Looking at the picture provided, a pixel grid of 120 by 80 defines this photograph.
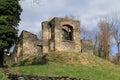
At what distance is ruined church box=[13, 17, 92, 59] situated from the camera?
36.5 metres

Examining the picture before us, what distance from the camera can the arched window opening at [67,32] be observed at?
38188 mm

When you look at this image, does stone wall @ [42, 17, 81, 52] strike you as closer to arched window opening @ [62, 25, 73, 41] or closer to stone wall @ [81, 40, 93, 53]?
arched window opening @ [62, 25, 73, 41]

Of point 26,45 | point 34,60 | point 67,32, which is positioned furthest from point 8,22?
point 67,32

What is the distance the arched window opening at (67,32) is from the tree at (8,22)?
12302 mm

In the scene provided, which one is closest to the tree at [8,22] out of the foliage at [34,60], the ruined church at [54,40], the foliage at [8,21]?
the foliage at [8,21]

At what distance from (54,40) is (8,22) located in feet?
37.3

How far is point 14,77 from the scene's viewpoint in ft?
61.9

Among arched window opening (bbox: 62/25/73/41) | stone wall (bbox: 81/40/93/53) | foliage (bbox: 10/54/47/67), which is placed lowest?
foliage (bbox: 10/54/47/67)

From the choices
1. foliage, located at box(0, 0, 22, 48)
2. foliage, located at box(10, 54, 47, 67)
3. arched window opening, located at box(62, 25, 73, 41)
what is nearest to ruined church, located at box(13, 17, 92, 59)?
arched window opening, located at box(62, 25, 73, 41)

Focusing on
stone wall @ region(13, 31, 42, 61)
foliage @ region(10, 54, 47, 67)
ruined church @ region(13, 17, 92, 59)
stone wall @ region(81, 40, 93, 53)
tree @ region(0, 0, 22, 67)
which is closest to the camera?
tree @ region(0, 0, 22, 67)

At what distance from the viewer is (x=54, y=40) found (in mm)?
36562

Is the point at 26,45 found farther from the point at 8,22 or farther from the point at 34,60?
the point at 8,22

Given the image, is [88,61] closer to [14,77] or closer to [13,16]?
[13,16]

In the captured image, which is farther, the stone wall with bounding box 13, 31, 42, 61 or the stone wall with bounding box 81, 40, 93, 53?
the stone wall with bounding box 81, 40, 93, 53
